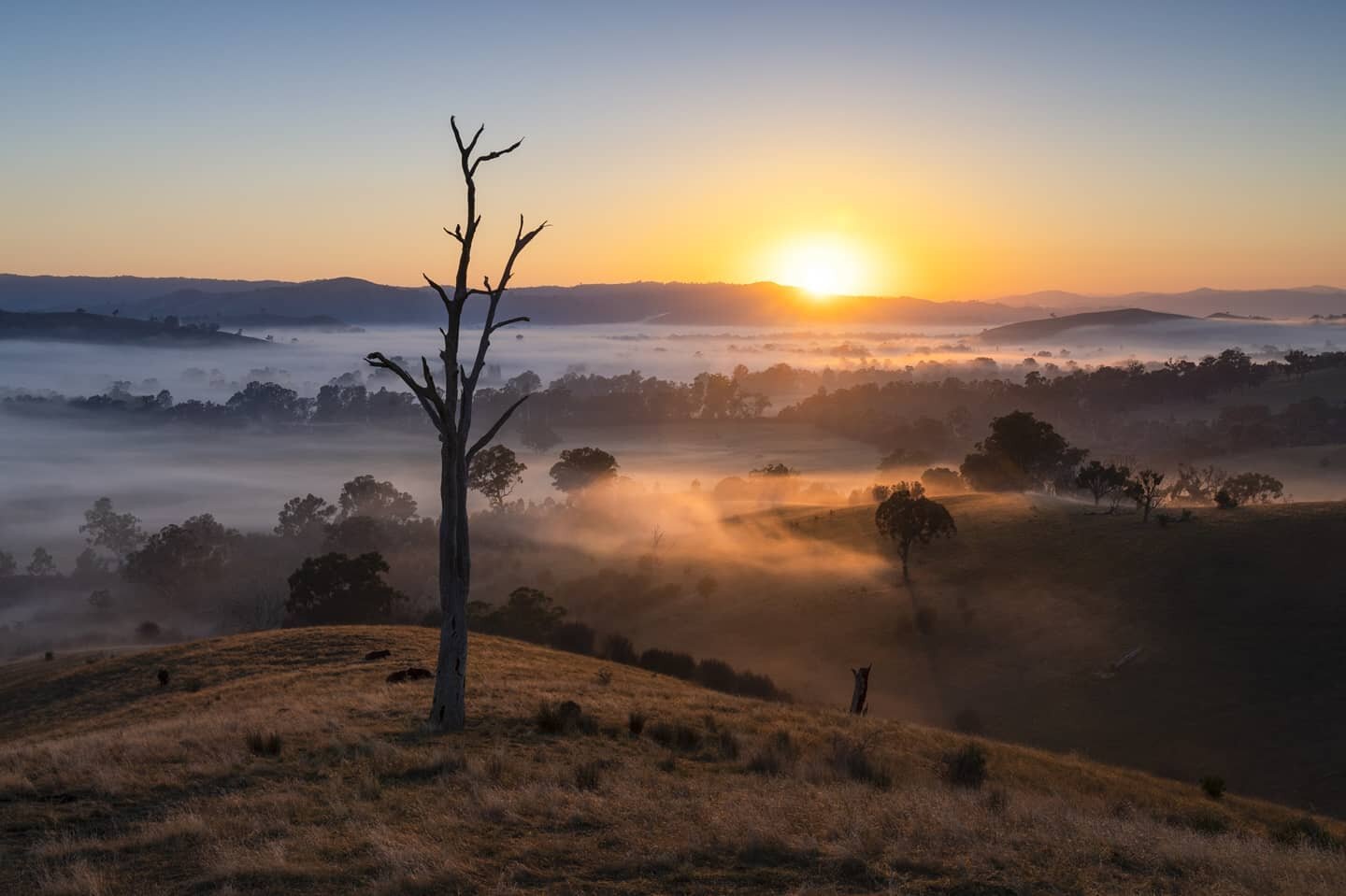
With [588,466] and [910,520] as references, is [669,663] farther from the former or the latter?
[588,466]

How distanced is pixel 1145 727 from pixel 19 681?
4241cm

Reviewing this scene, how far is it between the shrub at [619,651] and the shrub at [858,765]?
2472 centimetres

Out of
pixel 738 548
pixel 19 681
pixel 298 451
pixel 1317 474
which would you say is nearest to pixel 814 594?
pixel 738 548

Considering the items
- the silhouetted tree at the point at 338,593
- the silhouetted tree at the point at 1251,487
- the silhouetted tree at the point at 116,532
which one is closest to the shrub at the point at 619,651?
the silhouetted tree at the point at 338,593

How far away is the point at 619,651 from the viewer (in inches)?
1708

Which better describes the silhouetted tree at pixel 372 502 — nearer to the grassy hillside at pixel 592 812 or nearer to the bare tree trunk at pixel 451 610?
the grassy hillside at pixel 592 812

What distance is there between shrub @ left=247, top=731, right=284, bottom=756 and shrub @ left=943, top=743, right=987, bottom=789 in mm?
12212

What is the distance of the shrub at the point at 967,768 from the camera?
54.7 ft

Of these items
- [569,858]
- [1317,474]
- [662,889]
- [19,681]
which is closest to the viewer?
[662,889]

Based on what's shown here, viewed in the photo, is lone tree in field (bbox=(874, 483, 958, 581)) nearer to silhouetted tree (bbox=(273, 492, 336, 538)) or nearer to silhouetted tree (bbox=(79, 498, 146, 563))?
silhouetted tree (bbox=(273, 492, 336, 538))

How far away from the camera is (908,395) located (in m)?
197

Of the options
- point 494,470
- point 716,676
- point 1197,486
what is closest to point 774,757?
point 716,676

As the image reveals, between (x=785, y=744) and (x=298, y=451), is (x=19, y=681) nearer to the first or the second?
(x=785, y=744)

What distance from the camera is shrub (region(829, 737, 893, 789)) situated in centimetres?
1523
